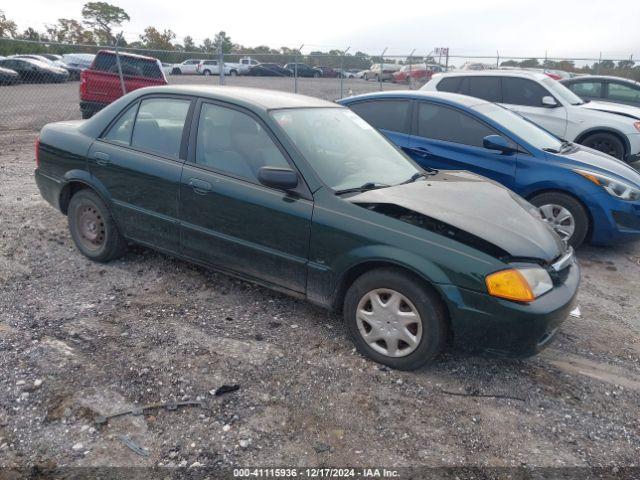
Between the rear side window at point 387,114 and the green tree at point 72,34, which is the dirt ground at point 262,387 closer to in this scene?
the rear side window at point 387,114

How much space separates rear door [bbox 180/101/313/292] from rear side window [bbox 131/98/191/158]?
0.58 ft

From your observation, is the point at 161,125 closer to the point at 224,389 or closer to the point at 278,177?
the point at 278,177

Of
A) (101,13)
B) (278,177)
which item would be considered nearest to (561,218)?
(278,177)

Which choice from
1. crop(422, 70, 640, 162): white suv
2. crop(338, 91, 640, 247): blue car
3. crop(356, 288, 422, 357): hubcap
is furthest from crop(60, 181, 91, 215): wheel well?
crop(422, 70, 640, 162): white suv

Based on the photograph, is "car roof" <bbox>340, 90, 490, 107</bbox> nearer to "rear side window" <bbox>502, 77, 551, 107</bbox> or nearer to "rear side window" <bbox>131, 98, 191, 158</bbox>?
"rear side window" <bbox>131, 98, 191, 158</bbox>

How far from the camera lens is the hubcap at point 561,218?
538 centimetres

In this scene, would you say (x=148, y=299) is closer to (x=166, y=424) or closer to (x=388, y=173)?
(x=166, y=424)

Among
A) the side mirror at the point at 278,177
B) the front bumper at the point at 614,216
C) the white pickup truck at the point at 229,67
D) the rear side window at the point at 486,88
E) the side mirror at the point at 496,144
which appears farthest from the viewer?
the white pickup truck at the point at 229,67

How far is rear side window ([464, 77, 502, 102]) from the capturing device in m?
9.09

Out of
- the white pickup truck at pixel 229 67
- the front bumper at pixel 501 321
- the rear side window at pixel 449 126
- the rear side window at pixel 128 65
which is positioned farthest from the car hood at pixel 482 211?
the white pickup truck at pixel 229 67

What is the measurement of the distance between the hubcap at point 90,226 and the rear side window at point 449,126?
11.7 feet

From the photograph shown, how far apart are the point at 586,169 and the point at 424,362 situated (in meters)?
3.36

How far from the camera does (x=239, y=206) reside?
3660mm

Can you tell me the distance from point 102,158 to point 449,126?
11.9 feet
